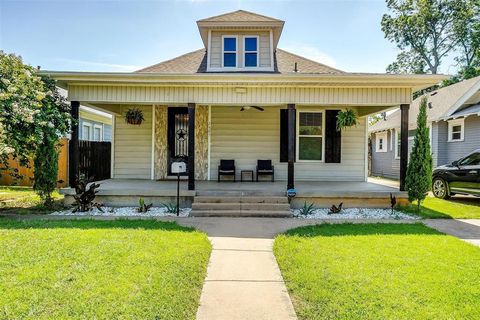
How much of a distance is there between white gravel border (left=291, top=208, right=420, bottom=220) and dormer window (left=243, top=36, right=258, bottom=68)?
5243 millimetres

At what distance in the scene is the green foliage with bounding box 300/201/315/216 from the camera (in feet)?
22.7

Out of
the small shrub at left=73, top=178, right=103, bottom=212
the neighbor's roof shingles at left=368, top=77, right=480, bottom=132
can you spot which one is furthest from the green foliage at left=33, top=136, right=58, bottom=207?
the neighbor's roof shingles at left=368, top=77, right=480, bottom=132

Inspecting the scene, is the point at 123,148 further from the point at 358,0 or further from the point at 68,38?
the point at 358,0

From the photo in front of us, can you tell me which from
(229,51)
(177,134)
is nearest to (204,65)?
(229,51)

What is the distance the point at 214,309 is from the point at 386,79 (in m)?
6.52

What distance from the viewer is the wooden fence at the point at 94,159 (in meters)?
9.43

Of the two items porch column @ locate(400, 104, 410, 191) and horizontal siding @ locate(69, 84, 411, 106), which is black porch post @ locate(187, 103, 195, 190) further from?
porch column @ locate(400, 104, 410, 191)

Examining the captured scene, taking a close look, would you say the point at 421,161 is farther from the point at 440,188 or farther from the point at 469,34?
the point at 469,34

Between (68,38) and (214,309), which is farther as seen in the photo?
(68,38)

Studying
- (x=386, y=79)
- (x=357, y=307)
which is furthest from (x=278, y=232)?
(x=386, y=79)

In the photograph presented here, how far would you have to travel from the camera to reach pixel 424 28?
2425 cm

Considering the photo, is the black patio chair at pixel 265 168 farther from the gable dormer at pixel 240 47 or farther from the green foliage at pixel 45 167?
the green foliage at pixel 45 167

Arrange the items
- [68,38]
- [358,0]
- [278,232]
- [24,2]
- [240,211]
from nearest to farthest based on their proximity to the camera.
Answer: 1. [278,232]
2. [240,211]
3. [24,2]
4. [358,0]
5. [68,38]

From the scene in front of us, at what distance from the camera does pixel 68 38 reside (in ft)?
38.9
